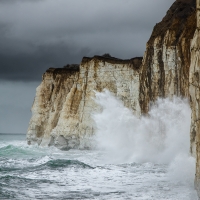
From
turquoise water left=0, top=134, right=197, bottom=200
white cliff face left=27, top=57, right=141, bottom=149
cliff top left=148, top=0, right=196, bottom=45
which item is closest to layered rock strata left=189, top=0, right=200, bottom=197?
turquoise water left=0, top=134, right=197, bottom=200

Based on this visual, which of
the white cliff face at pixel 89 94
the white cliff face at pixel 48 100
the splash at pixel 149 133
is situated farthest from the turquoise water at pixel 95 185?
the white cliff face at pixel 48 100

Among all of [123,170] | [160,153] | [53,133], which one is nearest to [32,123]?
[53,133]

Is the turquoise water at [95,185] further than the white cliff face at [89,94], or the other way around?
the white cliff face at [89,94]

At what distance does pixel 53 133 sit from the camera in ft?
135

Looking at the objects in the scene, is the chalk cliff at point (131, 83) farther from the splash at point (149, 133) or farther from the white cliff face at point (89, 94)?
the splash at point (149, 133)

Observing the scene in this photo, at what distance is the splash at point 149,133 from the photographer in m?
21.7

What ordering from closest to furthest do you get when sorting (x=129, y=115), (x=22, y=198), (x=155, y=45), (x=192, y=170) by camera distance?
(x=22, y=198), (x=192, y=170), (x=155, y=45), (x=129, y=115)

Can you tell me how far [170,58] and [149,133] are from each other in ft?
16.4

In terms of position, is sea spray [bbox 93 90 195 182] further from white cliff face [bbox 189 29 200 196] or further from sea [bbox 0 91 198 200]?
white cliff face [bbox 189 29 200 196]

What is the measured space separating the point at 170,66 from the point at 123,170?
8.76 metres

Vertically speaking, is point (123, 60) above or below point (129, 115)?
above

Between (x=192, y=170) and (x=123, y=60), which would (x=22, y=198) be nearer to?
(x=192, y=170)

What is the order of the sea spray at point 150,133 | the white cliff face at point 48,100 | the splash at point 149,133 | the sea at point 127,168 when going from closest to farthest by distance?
the sea at point 127,168 → the sea spray at point 150,133 → the splash at point 149,133 → the white cliff face at point 48,100

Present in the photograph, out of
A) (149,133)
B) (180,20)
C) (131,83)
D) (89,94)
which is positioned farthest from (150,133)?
(89,94)
